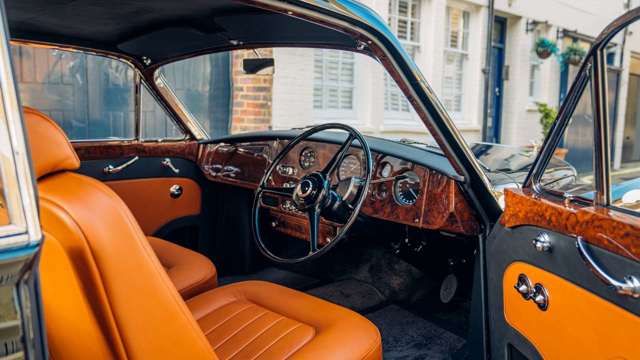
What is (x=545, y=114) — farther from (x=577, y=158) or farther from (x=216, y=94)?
(x=577, y=158)

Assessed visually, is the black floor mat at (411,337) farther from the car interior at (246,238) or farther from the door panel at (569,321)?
the door panel at (569,321)

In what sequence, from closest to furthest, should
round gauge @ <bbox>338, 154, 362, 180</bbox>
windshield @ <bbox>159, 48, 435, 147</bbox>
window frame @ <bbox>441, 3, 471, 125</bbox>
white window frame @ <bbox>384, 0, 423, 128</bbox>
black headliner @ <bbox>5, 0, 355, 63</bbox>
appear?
black headliner @ <bbox>5, 0, 355, 63</bbox>
round gauge @ <bbox>338, 154, 362, 180</bbox>
windshield @ <bbox>159, 48, 435, 147</bbox>
white window frame @ <bbox>384, 0, 423, 128</bbox>
window frame @ <bbox>441, 3, 471, 125</bbox>

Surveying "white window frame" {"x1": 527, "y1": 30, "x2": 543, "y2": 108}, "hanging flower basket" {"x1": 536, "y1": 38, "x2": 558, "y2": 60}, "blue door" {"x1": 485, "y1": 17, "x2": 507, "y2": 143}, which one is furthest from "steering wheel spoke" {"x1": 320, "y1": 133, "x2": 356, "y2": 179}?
"white window frame" {"x1": 527, "y1": 30, "x2": 543, "y2": 108}

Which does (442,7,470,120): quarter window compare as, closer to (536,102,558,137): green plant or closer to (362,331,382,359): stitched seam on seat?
(536,102,558,137): green plant

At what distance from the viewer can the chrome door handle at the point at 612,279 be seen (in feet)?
3.76

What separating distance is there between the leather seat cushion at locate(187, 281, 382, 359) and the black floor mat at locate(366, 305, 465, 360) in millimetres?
907

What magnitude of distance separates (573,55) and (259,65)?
9.06 metres

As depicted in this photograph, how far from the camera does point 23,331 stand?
75 cm

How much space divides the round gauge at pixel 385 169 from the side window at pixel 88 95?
60.4 inches

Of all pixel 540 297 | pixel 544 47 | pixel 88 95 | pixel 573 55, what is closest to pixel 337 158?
pixel 540 297

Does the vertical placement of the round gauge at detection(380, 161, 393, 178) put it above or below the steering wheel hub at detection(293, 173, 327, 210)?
above

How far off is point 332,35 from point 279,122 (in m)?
4.63

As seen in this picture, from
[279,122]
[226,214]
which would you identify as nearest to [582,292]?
[226,214]

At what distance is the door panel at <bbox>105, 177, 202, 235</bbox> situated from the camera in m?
3.02
